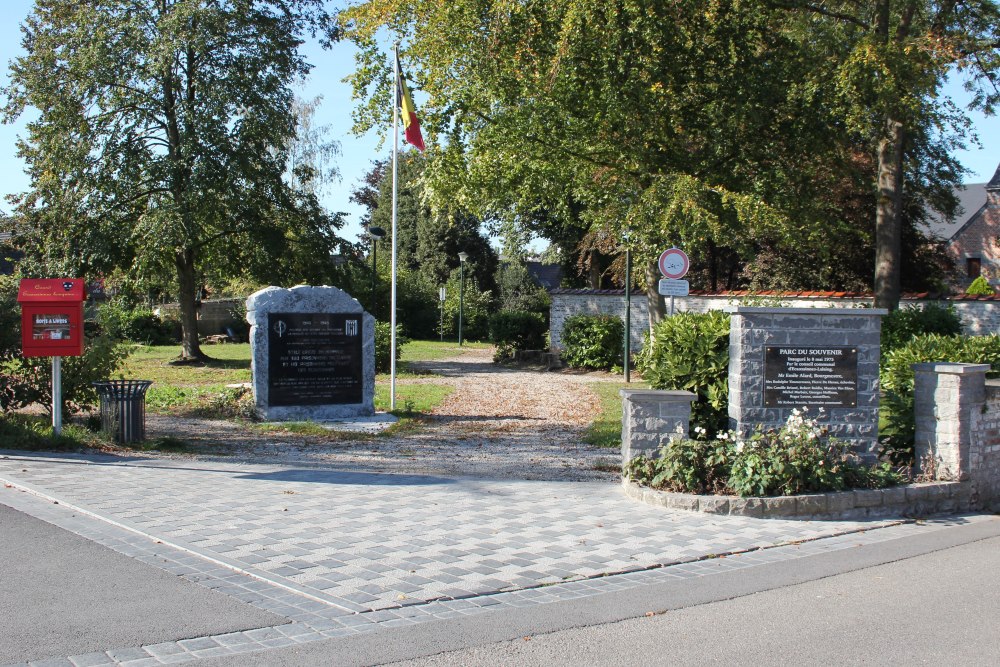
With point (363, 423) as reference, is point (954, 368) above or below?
above

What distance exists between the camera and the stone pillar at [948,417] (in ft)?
29.6

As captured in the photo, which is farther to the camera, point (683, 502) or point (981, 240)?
point (981, 240)

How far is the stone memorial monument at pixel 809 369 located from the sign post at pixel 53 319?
25.8 feet

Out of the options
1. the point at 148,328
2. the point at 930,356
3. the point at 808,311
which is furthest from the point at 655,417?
the point at 148,328

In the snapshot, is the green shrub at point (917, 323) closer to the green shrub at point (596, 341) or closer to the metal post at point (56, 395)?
the green shrub at point (596, 341)

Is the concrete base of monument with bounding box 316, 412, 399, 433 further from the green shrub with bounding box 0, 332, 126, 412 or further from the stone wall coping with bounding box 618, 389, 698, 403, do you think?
the stone wall coping with bounding box 618, 389, 698, 403

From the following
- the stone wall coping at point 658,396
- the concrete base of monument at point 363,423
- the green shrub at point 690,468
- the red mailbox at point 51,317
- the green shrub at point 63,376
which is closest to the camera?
the green shrub at point 690,468

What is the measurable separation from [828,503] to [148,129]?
76.0 feet

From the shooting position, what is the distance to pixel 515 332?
28.4m

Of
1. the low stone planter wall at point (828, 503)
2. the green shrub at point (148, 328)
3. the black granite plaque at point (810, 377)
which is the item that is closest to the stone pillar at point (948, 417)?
the low stone planter wall at point (828, 503)

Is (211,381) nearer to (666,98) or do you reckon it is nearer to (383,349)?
(383,349)

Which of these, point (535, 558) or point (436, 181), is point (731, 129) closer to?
point (436, 181)

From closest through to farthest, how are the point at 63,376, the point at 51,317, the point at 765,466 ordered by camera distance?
the point at 765,466, the point at 51,317, the point at 63,376

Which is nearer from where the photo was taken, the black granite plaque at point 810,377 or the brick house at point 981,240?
the black granite plaque at point 810,377
